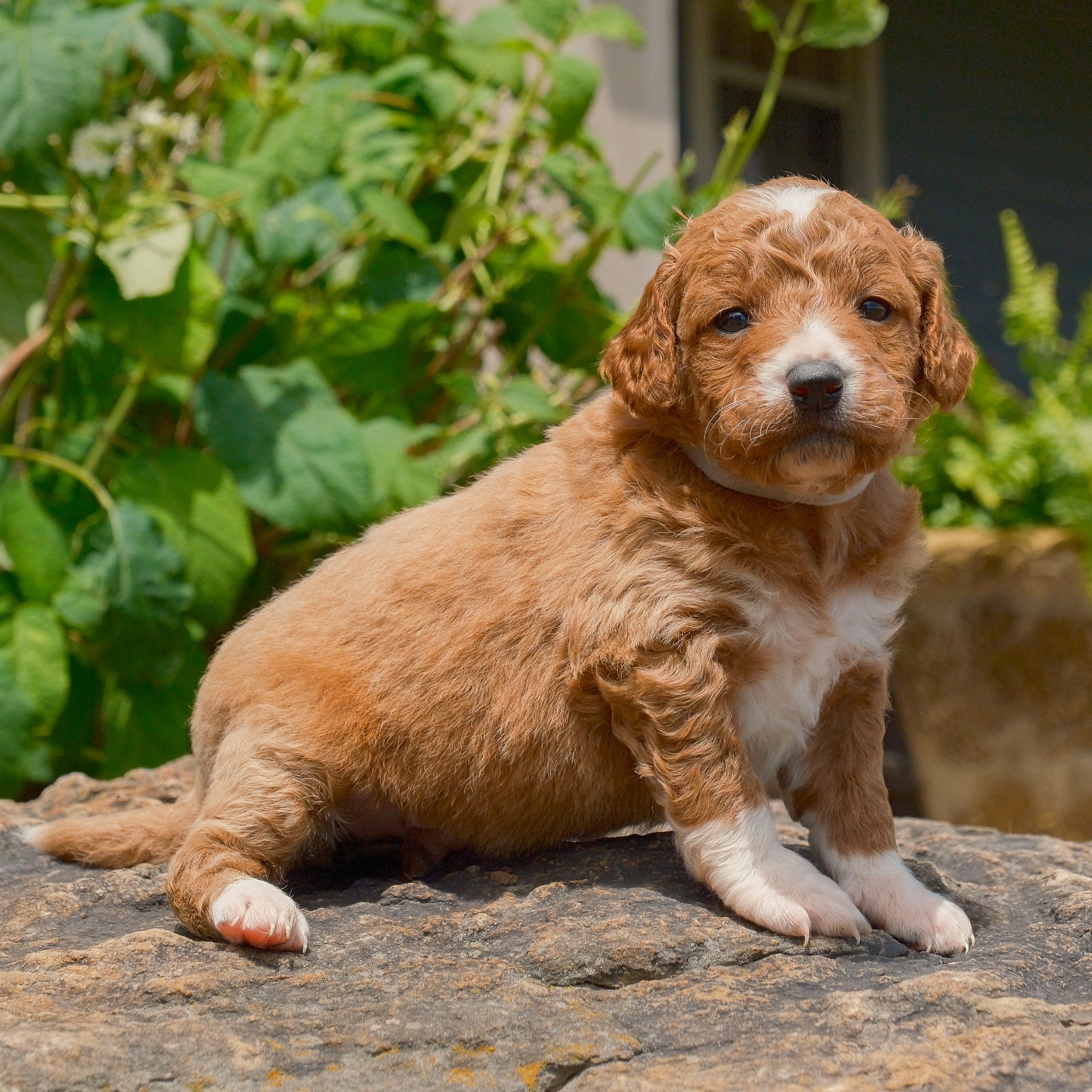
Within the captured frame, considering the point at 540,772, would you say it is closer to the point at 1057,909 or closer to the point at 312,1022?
the point at 312,1022

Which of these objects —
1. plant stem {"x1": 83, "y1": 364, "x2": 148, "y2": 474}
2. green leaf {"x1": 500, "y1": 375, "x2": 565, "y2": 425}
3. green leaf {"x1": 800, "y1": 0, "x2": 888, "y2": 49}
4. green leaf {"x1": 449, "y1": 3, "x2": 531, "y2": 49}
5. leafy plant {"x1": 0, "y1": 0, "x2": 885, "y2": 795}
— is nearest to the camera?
leafy plant {"x1": 0, "y1": 0, "x2": 885, "y2": 795}

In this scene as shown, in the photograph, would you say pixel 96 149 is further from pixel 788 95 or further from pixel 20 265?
pixel 788 95

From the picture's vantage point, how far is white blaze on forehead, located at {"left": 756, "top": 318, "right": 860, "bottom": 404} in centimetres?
284

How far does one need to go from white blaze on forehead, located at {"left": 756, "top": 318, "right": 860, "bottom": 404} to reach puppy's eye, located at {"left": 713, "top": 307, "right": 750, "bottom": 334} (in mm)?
170

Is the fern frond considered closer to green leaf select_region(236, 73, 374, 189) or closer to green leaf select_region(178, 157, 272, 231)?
green leaf select_region(236, 73, 374, 189)

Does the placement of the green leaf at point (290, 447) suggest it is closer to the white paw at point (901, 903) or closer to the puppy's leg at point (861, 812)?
the puppy's leg at point (861, 812)

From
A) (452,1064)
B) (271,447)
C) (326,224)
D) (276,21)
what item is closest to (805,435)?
(452,1064)

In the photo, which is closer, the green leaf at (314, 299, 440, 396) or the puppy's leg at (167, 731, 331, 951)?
the puppy's leg at (167, 731, 331, 951)

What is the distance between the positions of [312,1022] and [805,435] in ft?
5.45

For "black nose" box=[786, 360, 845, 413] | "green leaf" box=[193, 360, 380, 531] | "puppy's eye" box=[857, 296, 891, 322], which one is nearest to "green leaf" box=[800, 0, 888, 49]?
"green leaf" box=[193, 360, 380, 531]

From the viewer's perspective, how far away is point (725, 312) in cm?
304

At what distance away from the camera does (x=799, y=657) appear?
316 centimetres

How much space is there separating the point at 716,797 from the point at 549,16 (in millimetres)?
4202

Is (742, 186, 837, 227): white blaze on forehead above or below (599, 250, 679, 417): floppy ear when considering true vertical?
above
